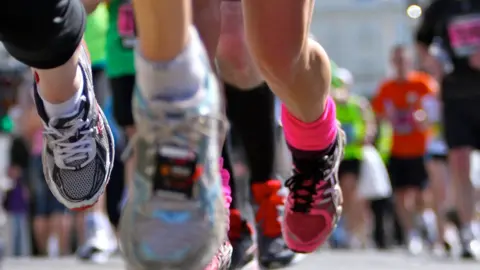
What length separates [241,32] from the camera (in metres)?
3.17

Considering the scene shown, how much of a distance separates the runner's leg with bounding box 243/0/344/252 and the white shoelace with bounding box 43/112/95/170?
1.22ft

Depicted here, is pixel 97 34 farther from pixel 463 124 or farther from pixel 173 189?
pixel 173 189

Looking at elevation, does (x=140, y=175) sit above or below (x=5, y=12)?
below

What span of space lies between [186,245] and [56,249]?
25.4 feet

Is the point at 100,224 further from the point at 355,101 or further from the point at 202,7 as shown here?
the point at 202,7

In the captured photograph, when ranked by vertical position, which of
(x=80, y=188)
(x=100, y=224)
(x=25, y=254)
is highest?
(x=80, y=188)

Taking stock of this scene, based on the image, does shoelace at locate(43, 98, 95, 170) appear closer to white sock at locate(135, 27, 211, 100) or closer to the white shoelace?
the white shoelace

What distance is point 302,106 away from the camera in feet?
8.16

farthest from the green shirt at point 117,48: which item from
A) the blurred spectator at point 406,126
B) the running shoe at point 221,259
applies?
the blurred spectator at point 406,126

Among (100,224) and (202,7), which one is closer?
(202,7)

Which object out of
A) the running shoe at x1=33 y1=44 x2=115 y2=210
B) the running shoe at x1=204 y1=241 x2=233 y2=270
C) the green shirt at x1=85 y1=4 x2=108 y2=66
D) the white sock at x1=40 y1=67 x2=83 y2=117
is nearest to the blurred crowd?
the green shirt at x1=85 y1=4 x2=108 y2=66

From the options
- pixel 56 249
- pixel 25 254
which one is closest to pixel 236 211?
pixel 56 249

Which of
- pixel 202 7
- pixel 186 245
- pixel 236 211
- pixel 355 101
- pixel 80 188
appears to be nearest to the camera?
pixel 186 245

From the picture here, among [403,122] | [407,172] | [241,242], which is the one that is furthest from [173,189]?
[407,172]
